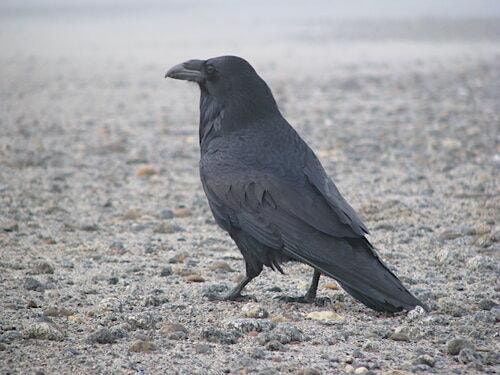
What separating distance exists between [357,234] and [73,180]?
4628 mm

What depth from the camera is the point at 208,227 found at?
787 cm


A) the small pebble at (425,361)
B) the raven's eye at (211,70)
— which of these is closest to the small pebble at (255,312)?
the small pebble at (425,361)

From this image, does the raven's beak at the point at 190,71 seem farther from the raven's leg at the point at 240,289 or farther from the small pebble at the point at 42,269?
the small pebble at the point at 42,269

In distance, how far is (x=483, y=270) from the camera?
642 centimetres

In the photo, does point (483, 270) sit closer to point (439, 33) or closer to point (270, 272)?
point (270, 272)

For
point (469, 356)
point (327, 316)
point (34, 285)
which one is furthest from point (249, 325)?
point (34, 285)

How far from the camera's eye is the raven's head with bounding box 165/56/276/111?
6.20m

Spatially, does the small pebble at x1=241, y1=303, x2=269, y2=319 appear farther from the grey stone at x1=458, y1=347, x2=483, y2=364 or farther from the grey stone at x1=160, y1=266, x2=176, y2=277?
the grey stone at x1=458, y1=347, x2=483, y2=364

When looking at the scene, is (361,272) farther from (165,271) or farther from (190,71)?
(190,71)

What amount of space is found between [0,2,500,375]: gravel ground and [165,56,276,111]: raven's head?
1.09 m

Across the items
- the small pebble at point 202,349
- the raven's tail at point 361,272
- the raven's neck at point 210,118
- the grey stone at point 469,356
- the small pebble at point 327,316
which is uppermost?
the raven's neck at point 210,118

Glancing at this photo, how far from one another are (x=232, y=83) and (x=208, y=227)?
188cm

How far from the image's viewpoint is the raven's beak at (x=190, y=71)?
638cm

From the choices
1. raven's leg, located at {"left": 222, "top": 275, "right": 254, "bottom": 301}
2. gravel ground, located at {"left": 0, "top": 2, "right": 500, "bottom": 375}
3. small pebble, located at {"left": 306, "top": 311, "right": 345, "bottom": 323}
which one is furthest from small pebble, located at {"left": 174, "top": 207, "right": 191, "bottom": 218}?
small pebble, located at {"left": 306, "top": 311, "right": 345, "bottom": 323}
